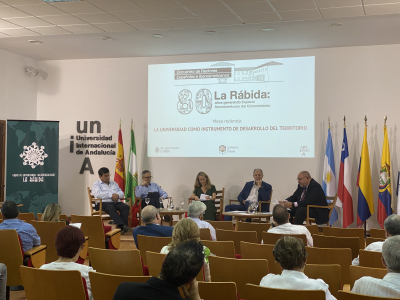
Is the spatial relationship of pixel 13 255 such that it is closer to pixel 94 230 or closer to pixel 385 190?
pixel 94 230

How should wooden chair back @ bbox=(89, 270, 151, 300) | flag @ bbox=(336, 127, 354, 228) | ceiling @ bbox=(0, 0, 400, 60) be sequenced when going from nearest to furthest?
1. wooden chair back @ bbox=(89, 270, 151, 300)
2. ceiling @ bbox=(0, 0, 400, 60)
3. flag @ bbox=(336, 127, 354, 228)

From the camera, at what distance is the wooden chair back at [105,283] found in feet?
7.79

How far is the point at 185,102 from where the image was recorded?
9.01 metres

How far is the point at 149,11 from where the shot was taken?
6234 millimetres

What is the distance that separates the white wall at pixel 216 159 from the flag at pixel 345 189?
0.30 metres

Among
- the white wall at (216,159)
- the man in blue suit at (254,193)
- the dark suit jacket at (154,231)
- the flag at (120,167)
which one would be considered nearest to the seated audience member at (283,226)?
the dark suit jacket at (154,231)

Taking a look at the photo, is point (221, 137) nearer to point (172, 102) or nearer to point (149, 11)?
point (172, 102)

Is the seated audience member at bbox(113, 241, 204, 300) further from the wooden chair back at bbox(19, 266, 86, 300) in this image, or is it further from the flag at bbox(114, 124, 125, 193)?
the flag at bbox(114, 124, 125, 193)

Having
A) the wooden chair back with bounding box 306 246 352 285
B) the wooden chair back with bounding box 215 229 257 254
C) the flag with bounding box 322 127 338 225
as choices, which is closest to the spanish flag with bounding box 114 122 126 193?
the flag with bounding box 322 127 338 225

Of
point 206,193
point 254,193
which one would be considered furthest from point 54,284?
point 254,193

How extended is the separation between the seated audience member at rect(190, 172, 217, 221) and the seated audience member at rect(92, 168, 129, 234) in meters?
1.32

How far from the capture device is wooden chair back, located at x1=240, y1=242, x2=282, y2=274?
334 centimetres

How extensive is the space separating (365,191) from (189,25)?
14.2 feet

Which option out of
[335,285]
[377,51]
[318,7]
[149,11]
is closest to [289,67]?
[377,51]
